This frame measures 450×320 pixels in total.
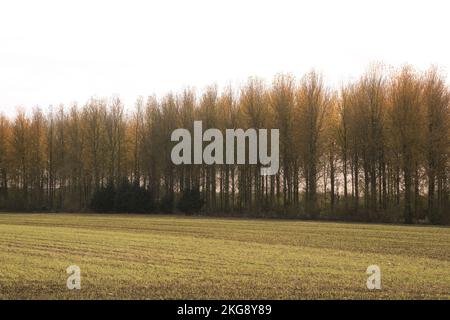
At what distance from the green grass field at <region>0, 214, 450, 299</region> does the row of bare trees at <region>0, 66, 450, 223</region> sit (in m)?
23.2

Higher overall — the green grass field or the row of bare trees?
the row of bare trees

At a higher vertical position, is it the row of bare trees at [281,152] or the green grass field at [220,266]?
the row of bare trees at [281,152]

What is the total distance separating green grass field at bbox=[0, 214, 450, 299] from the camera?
13.2 meters

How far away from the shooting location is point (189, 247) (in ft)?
77.2

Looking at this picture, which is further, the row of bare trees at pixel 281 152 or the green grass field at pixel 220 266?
the row of bare trees at pixel 281 152

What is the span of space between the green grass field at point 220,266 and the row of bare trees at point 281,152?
23.2 meters

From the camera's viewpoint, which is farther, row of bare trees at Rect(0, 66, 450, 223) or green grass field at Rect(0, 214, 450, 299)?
row of bare trees at Rect(0, 66, 450, 223)

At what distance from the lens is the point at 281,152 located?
59188 mm

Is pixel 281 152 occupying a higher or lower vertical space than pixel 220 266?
higher

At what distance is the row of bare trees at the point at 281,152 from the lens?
49.9 m

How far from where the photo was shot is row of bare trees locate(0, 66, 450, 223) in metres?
49.9

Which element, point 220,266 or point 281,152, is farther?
point 281,152

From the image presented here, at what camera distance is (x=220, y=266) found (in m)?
17.5

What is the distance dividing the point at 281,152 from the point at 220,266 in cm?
4232
